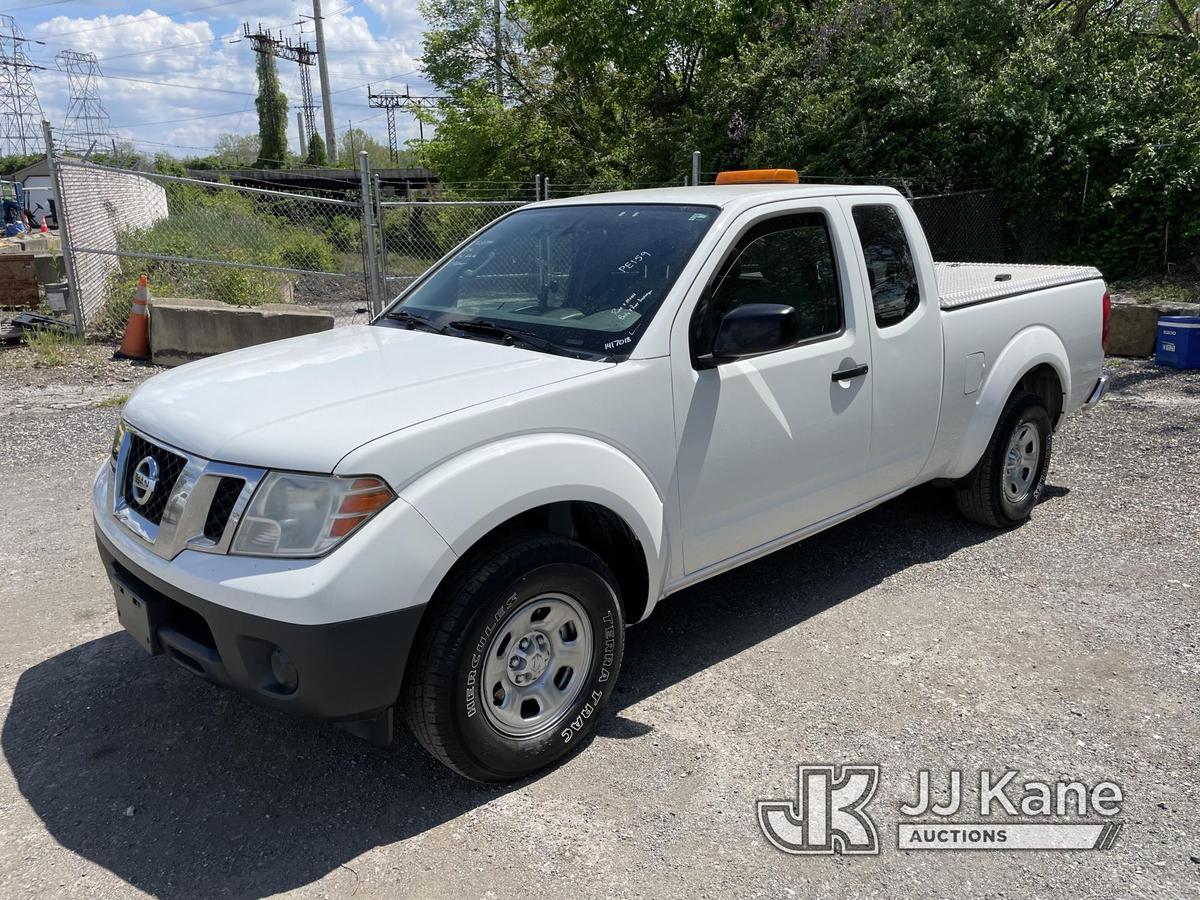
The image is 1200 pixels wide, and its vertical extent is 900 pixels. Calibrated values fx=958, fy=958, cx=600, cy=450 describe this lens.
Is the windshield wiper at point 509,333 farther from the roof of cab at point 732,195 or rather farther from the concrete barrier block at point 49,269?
the concrete barrier block at point 49,269

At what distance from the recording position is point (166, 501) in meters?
3.00

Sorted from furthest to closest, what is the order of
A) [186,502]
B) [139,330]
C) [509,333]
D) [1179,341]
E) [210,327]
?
[139,330] → [210,327] → [1179,341] → [509,333] → [186,502]

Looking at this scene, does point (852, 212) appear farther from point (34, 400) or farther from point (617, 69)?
point (617, 69)

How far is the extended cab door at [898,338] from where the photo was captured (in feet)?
14.1

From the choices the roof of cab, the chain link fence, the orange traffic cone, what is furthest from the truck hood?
the orange traffic cone

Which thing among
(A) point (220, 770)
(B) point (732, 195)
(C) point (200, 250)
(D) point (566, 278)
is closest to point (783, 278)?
(B) point (732, 195)

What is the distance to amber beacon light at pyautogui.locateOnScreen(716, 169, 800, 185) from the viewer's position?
182 inches

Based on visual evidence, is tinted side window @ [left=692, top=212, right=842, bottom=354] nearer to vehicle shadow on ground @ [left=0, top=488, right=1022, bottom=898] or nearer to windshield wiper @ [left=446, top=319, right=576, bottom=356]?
windshield wiper @ [left=446, top=319, right=576, bottom=356]

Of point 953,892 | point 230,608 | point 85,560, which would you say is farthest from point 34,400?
point 953,892

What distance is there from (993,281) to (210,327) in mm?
7804

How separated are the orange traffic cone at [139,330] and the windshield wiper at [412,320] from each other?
7.07 meters

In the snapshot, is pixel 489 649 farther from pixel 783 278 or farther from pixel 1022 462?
pixel 1022 462

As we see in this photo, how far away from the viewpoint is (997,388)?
500 cm

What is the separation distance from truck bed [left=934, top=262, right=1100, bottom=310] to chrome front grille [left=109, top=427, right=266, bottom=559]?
11.3 ft
